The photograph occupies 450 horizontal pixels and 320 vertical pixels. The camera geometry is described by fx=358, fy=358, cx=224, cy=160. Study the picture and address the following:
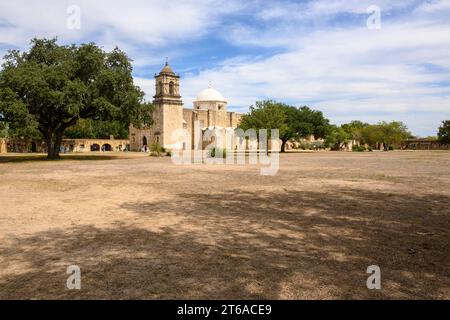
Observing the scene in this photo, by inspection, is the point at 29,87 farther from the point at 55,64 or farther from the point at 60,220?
the point at 60,220

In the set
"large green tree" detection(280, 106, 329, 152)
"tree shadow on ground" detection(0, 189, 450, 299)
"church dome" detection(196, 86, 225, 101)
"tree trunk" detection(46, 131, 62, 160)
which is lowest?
"tree shadow on ground" detection(0, 189, 450, 299)

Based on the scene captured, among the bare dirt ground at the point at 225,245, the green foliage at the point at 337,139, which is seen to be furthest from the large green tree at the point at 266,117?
the bare dirt ground at the point at 225,245

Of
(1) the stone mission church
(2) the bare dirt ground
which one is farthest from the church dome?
(2) the bare dirt ground

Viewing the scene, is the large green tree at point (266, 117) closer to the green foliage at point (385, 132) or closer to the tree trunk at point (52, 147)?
the tree trunk at point (52, 147)

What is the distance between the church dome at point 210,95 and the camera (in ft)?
271

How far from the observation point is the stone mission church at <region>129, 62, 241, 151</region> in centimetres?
6131

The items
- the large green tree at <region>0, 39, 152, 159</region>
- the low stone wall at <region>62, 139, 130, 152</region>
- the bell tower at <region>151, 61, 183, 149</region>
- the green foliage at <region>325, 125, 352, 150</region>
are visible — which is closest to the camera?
the large green tree at <region>0, 39, 152, 159</region>

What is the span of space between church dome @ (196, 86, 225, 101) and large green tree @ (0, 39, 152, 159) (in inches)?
1919

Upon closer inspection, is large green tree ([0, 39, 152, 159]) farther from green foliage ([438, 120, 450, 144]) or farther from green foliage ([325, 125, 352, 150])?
green foliage ([438, 120, 450, 144])

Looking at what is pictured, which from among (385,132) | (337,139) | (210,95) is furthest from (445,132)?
(210,95)

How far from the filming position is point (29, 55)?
31.2 metres

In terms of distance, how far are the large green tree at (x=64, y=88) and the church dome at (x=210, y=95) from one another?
48.8 metres

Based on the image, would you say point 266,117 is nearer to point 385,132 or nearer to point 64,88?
point 64,88
